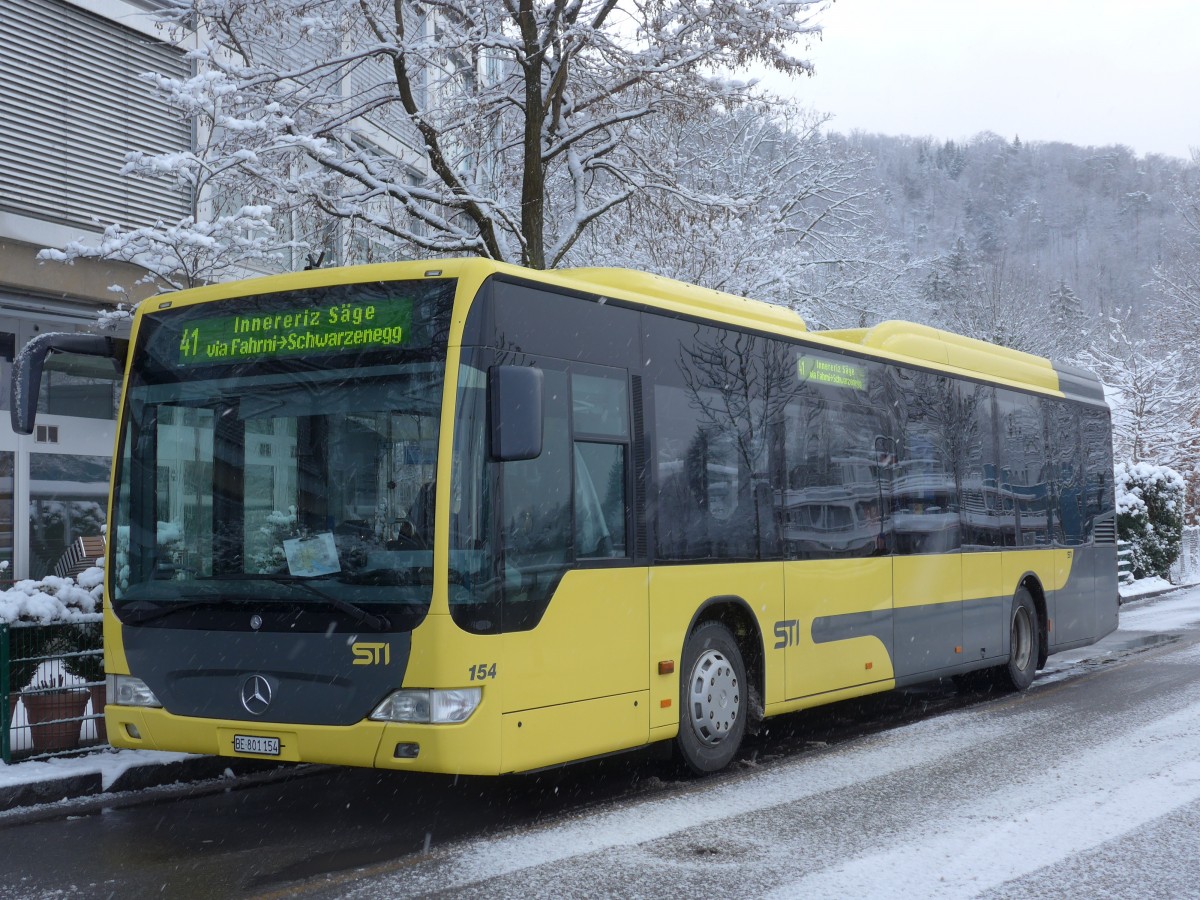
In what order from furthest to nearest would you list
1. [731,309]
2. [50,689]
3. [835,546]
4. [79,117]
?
[79,117] < [835,546] < [731,309] < [50,689]

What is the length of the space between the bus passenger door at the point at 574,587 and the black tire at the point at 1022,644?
21.4ft

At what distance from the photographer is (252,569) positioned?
23.6ft

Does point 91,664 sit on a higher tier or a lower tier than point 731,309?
lower

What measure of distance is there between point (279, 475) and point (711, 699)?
321cm

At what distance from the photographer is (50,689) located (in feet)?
29.5

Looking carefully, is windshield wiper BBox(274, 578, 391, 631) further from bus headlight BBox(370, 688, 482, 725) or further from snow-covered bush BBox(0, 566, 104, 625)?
snow-covered bush BBox(0, 566, 104, 625)

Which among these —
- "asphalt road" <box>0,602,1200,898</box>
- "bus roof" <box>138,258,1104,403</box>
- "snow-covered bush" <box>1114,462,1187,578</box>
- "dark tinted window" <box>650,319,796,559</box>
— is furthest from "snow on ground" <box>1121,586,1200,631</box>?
"dark tinted window" <box>650,319,796,559</box>

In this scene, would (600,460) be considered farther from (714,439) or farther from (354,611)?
(354,611)

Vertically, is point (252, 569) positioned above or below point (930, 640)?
above

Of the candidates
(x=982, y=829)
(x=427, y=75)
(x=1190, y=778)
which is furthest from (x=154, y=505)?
(x=427, y=75)

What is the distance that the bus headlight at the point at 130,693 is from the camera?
752 centimetres

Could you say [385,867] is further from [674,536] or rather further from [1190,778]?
[1190,778]

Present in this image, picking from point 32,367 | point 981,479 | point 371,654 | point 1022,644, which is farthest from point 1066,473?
point 32,367

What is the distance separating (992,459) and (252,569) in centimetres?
822
